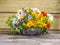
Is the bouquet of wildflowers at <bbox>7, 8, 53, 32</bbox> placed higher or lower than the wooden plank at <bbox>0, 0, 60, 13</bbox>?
lower

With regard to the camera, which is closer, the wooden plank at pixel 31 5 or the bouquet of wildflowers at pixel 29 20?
the bouquet of wildflowers at pixel 29 20

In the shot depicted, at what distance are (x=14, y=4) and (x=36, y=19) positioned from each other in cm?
61

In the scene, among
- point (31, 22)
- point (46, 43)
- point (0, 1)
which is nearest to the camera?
point (46, 43)

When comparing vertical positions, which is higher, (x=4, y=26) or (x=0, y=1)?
(x=0, y=1)

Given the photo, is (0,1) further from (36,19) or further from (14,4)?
(36,19)

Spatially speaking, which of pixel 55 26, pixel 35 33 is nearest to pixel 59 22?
pixel 55 26

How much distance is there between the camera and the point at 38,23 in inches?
59.7

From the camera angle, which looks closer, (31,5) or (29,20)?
(29,20)

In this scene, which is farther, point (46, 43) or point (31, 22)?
point (31, 22)

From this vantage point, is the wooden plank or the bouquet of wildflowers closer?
the bouquet of wildflowers

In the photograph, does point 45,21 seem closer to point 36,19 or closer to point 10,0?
point 36,19

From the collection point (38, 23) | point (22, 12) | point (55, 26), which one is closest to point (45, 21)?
point (38, 23)

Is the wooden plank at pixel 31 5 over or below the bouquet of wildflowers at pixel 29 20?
over

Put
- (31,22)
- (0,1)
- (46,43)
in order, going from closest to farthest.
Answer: (46,43) → (31,22) → (0,1)
